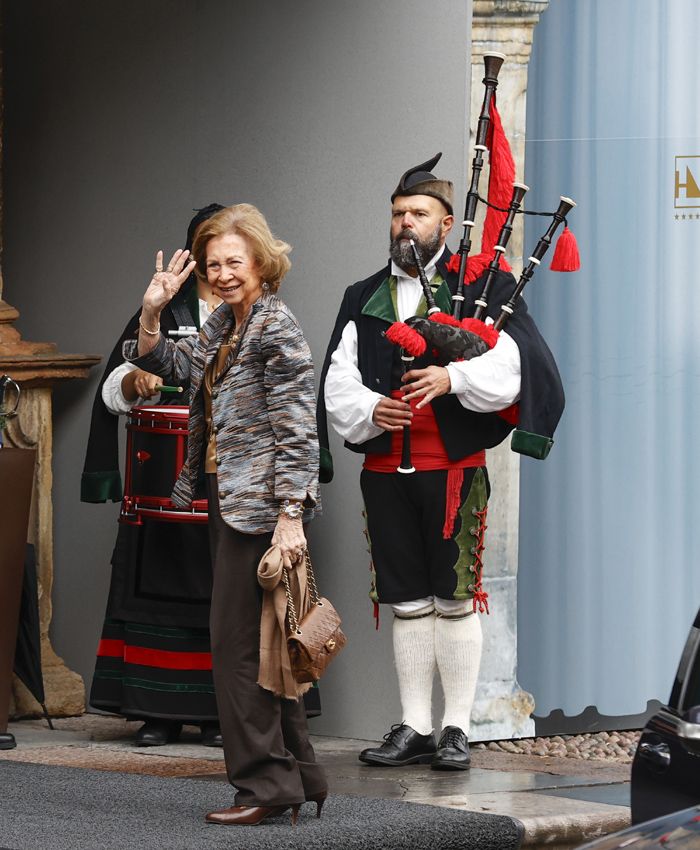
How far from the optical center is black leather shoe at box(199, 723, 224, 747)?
5.87 metres

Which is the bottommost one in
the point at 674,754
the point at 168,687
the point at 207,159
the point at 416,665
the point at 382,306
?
the point at 168,687

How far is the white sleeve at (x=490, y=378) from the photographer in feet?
17.3

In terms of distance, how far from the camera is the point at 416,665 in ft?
18.1

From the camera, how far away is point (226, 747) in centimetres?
429

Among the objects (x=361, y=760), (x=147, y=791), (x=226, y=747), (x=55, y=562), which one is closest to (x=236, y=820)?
(x=226, y=747)

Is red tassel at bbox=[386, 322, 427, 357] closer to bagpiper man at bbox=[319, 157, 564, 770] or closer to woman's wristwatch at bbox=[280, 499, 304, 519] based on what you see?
bagpiper man at bbox=[319, 157, 564, 770]

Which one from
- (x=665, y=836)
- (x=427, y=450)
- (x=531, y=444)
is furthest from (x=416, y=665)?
(x=665, y=836)

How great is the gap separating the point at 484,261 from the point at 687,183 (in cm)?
112

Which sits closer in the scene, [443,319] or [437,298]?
[443,319]

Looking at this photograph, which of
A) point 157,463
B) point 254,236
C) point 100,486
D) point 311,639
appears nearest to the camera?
point 311,639

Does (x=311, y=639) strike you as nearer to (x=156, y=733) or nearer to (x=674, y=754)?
(x=674, y=754)

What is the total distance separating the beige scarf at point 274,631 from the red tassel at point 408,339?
116 cm

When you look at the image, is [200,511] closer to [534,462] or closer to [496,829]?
[534,462]

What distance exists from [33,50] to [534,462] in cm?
255
